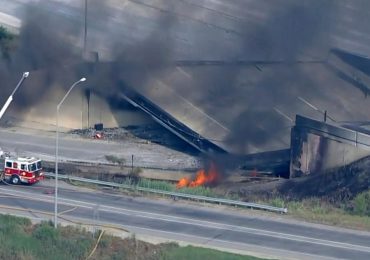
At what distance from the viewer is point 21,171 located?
29156mm

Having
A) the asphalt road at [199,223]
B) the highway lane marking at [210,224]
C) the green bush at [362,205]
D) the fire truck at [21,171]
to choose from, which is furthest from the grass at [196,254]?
the fire truck at [21,171]

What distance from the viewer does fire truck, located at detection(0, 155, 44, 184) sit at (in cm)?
2920

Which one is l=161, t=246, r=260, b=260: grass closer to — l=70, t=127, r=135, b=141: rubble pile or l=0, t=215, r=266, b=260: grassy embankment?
l=0, t=215, r=266, b=260: grassy embankment

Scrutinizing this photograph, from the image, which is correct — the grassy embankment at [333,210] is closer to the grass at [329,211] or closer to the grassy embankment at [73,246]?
the grass at [329,211]

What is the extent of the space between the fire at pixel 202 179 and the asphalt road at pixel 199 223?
273cm

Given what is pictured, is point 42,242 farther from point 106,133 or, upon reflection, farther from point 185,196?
point 106,133

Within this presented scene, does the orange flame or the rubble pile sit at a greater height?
the rubble pile

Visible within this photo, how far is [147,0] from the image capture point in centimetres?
4169

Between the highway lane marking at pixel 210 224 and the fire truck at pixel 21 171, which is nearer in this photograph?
the highway lane marking at pixel 210 224

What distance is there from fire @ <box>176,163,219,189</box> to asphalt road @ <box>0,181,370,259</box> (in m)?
2.73

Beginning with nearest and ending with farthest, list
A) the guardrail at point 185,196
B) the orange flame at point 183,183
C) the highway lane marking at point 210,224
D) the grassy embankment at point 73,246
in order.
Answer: the grassy embankment at point 73,246
the highway lane marking at point 210,224
the guardrail at point 185,196
the orange flame at point 183,183

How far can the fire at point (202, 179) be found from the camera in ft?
101

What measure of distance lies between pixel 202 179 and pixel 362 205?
535 cm

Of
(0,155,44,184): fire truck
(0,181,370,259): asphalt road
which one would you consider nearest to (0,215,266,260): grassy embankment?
(0,181,370,259): asphalt road
